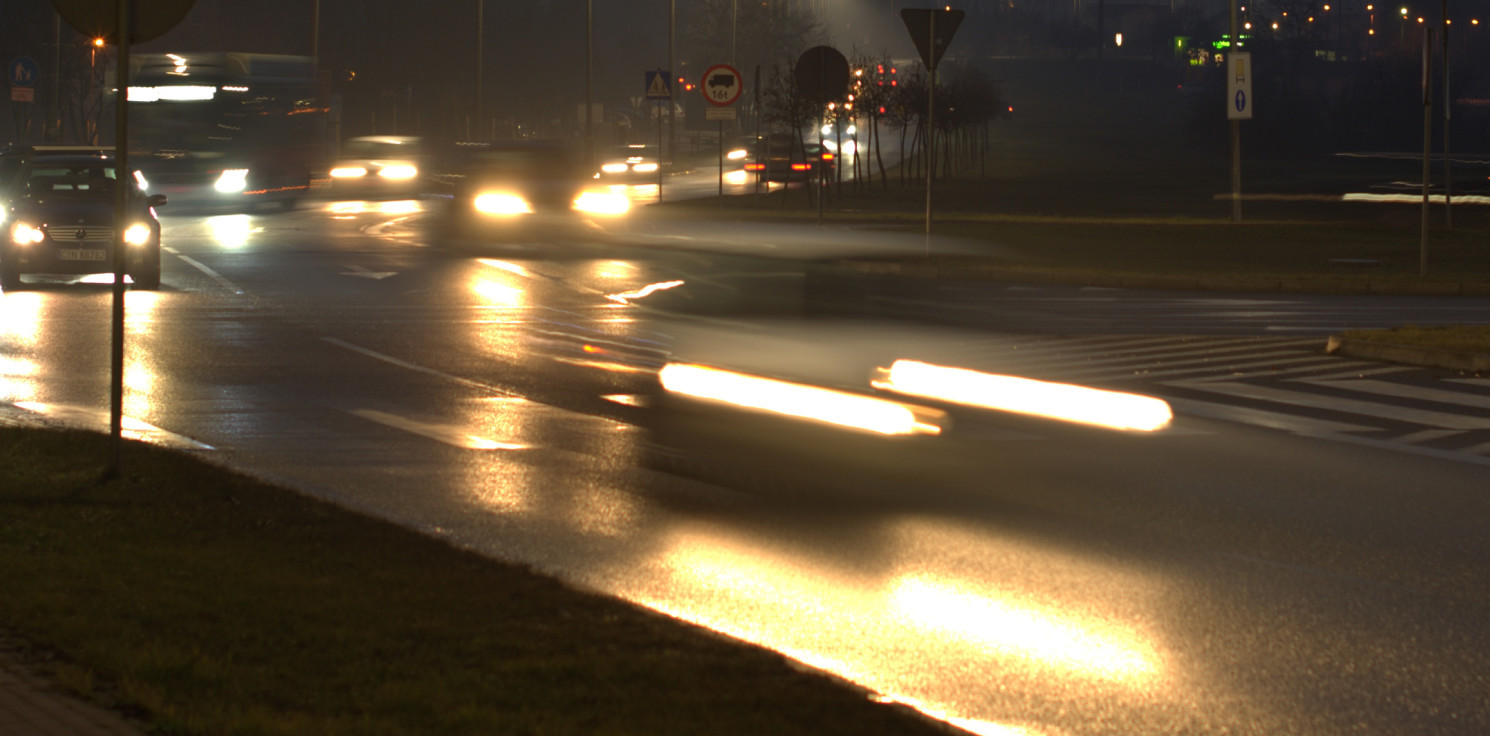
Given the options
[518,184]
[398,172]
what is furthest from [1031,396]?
[398,172]

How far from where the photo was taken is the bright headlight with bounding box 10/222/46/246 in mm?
20219

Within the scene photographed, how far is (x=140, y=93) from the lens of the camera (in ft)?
128

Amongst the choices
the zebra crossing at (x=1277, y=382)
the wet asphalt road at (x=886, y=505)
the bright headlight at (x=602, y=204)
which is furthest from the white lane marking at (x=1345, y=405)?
the bright headlight at (x=602, y=204)

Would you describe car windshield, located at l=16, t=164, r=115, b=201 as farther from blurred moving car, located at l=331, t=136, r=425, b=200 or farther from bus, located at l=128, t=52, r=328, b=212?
blurred moving car, located at l=331, t=136, r=425, b=200

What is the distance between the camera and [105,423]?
1054 cm

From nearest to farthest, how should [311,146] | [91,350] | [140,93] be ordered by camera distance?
[91,350]
[140,93]
[311,146]

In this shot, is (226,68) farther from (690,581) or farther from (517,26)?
(517,26)

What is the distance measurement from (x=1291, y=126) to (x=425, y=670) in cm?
9763

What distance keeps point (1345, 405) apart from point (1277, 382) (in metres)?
1.22

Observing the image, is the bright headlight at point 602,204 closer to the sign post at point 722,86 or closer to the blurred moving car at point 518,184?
the blurred moving car at point 518,184

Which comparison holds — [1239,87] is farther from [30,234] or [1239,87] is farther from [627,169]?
[627,169]

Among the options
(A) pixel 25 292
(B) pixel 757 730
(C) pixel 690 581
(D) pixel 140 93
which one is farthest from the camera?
(D) pixel 140 93

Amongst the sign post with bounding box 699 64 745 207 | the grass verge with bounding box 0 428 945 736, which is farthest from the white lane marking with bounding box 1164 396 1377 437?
the sign post with bounding box 699 64 745 207

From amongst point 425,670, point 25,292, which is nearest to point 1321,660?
point 425,670
